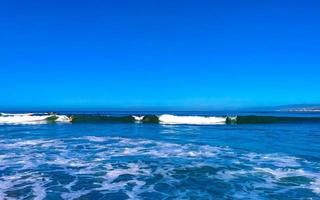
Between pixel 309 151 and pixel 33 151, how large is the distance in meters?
13.4

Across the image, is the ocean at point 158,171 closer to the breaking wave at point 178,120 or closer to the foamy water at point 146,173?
the foamy water at point 146,173

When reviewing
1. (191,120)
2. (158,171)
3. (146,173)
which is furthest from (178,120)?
(146,173)

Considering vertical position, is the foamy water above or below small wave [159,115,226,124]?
below

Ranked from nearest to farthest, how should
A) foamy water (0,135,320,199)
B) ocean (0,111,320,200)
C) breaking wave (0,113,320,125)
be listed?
ocean (0,111,320,200)
foamy water (0,135,320,199)
breaking wave (0,113,320,125)

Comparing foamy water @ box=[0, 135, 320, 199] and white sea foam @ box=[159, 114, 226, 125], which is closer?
foamy water @ box=[0, 135, 320, 199]

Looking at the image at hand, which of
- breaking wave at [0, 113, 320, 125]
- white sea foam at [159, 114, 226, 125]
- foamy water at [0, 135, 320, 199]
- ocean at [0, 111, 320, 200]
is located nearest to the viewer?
ocean at [0, 111, 320, 200]

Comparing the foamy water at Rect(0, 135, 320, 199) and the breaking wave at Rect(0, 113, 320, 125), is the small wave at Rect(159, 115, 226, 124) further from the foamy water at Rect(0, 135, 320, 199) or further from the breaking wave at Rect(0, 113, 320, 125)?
the foamy water at Rect(0, 135, 320, 199)

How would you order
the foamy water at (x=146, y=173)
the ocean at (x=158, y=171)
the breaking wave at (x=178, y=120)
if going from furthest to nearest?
1. the breaking wave at (x=178, y=120)
2. the foamy water at (x=146, y=173)
3. the ocean at (x=158, y=171)

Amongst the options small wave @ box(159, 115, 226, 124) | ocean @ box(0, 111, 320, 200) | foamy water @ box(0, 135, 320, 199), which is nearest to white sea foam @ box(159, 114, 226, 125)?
small wave @ box(159, 115, 226, 124)

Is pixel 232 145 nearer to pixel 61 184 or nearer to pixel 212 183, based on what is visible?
pixel 212 183

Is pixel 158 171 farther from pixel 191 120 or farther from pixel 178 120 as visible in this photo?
pixel 178 120

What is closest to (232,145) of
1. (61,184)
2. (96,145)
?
(96,145)

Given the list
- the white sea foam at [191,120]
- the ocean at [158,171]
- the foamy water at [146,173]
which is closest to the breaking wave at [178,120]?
the white sea foam at [191,120]

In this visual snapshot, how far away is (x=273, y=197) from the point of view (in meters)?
11.1
